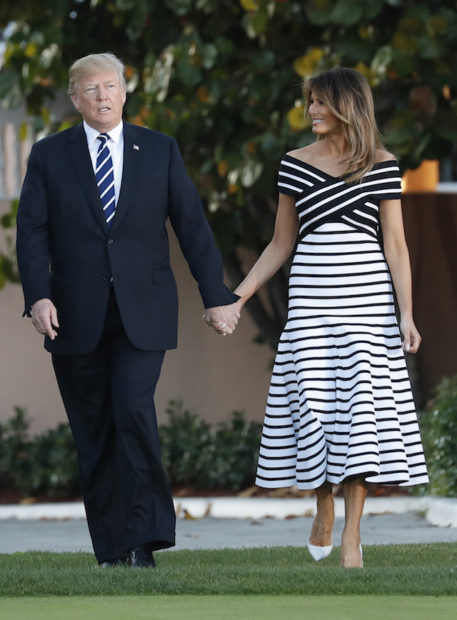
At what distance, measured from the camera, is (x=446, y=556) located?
5.71 m

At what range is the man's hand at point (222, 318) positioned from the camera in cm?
550

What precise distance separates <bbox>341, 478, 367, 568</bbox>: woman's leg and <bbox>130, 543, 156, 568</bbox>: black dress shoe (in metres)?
0.82

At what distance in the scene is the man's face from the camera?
5.38 metres

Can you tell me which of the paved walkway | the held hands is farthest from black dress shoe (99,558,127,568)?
the paved walkway

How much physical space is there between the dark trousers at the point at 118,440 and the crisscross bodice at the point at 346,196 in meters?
0.86

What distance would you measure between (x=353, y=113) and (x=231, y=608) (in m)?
2.06

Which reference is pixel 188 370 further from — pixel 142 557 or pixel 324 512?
pixel 324 512

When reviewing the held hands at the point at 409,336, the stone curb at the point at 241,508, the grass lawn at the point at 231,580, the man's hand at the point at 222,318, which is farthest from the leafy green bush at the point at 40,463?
the held hands at the point at 409,336

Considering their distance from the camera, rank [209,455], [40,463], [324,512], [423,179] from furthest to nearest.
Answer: [423,179]
[40,463]
[209,455]
[324,512]

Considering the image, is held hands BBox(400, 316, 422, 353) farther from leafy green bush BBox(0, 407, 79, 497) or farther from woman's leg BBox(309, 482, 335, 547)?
leafy green bush BBox(0, 407, 79, 497)

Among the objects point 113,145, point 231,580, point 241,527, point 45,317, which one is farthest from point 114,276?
point 241,527

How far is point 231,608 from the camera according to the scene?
13.5 ft

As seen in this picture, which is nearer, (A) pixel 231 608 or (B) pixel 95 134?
(A) pixel 231 608

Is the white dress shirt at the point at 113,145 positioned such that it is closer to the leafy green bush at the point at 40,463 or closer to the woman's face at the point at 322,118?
the woman's face at the point at 322,118
